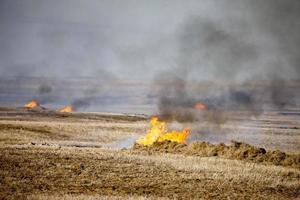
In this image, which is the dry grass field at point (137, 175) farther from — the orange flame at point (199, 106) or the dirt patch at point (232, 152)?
the orange flame at point (199, 106)

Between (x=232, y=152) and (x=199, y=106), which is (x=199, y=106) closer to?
(x=199, y=106)

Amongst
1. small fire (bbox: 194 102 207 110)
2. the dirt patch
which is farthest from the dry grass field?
small fire (bbox: 194 102 207 110)

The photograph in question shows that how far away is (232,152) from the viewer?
37.6 m

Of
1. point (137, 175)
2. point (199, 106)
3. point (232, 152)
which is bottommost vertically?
point (137, 175)

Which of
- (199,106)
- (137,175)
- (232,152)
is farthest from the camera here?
(199,106)

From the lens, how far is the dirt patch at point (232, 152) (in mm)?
35406

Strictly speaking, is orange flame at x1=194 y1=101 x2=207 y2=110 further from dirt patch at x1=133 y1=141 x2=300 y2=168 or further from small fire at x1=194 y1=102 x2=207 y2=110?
dirt patch at x1=133 y1=141 x2=300 y2=168

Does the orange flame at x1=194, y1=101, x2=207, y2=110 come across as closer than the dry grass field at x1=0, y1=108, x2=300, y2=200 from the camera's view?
No

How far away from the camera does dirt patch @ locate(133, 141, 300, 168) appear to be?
35406 mm

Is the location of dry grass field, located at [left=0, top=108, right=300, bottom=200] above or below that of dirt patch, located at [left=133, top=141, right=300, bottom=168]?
below

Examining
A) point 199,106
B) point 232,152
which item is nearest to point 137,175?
point 232,152

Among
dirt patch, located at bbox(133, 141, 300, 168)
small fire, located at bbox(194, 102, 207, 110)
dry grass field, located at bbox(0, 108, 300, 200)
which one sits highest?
small fire, located at bbox(194, 102, 207, 110)

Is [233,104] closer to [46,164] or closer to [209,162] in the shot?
Answer: [209,162]

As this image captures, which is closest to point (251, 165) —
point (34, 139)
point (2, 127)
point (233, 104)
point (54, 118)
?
point (34, 139)
